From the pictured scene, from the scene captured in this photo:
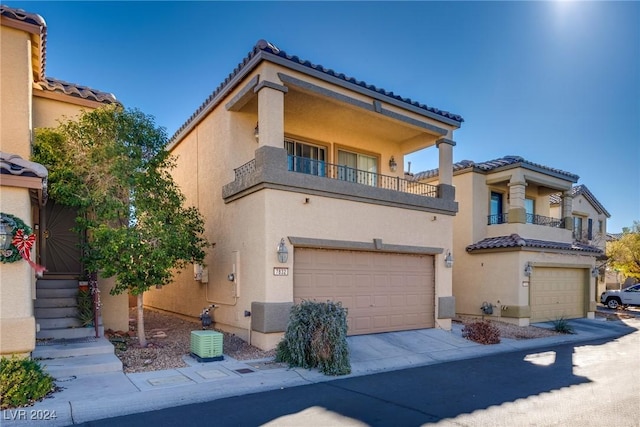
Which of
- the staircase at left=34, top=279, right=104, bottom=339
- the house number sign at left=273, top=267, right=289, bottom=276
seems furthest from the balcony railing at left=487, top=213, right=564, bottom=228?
the staircase at left=34, top=279, right=104, bottom=339

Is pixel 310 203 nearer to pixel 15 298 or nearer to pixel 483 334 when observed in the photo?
pixel 15 298

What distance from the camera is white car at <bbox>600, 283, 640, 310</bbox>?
2577 cm

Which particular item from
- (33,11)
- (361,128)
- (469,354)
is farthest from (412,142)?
(33,11)

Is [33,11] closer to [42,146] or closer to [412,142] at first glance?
[42,146]

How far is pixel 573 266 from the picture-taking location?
18.9 meters

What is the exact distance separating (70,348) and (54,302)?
2.12 metres

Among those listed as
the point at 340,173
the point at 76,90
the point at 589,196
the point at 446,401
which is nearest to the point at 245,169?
the point at 340,173

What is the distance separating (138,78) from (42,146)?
15.2 ft

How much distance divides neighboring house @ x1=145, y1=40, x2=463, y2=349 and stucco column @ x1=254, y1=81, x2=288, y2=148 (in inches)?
1.1

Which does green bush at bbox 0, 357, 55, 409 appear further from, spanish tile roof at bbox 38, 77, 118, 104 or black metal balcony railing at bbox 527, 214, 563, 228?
black metal balcony railing at bbox 527, 214, 563, 228

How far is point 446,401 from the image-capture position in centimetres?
680

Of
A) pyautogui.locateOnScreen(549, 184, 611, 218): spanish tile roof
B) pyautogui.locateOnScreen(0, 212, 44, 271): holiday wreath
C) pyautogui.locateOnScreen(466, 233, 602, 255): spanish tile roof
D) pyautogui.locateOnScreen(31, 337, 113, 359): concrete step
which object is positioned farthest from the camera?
pyautogui.locateOnScreen(549, 184, 611, 218): spanish tile roof

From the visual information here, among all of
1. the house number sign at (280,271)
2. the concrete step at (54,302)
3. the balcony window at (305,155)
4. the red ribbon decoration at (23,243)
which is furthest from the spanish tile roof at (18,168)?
the balcony window at (305,155)

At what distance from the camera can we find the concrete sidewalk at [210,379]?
232 inches
